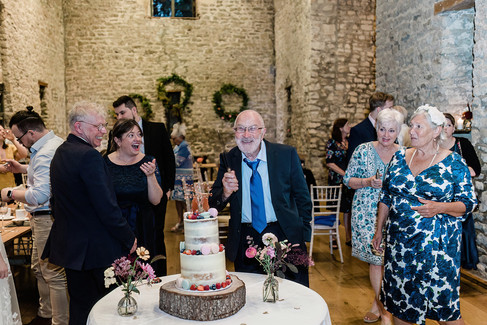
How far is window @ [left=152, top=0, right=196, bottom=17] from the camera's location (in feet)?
40.9

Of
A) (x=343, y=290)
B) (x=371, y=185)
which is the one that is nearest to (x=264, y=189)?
(x=371, y=185)

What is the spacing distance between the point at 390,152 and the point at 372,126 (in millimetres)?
796

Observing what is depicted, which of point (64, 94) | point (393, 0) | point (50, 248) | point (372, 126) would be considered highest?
point (393, 0)

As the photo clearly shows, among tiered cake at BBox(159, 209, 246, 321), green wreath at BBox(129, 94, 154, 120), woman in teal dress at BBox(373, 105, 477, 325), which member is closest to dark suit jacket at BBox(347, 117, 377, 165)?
woman in teal dress at BBox(373, 105, 477, 325)

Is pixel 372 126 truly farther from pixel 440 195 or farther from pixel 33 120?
pixel 33 120

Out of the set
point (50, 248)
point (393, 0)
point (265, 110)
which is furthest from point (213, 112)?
point (50, 248)

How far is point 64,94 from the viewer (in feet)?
40.2

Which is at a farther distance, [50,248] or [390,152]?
[390,152]

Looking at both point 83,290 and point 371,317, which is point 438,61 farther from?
point 83,290

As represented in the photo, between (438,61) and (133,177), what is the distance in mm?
4346

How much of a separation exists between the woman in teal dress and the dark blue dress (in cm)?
172

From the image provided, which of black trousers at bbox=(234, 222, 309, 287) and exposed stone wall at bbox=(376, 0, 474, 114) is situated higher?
exposed stone wall at bbox=(376, 0, 474, 114)

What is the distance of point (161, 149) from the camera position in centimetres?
403

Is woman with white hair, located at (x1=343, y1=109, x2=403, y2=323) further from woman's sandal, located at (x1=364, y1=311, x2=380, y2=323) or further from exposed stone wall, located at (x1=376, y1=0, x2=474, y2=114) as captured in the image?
exposed stone wall, located at (x1=376, y1=0, x2=474, y2=114)
